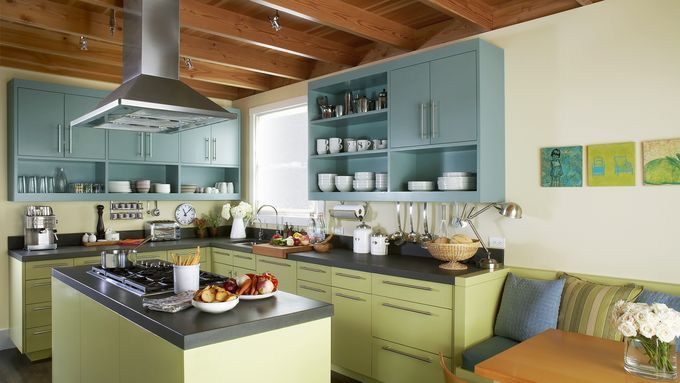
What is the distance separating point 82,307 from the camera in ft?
9.83

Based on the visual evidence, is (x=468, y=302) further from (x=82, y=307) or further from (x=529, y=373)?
(x=82, y=307)

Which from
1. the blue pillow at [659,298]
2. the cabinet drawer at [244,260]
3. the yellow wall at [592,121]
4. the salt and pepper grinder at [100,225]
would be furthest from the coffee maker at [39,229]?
the blue pillow at [659,298]

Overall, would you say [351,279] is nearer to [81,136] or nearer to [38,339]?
[38,339]

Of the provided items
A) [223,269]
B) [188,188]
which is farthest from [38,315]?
[188,188]

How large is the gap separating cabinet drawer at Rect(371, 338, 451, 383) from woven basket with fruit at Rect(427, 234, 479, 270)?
2.09 feet

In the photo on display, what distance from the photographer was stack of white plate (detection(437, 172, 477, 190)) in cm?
358

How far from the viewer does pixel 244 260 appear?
16.3ft

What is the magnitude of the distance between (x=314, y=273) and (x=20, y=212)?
3.06 metres

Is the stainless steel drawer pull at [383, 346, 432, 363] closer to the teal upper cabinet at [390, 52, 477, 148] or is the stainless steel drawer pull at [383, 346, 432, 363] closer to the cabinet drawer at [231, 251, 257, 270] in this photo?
the teal upper cabinet at [390, 52, 477, 148]

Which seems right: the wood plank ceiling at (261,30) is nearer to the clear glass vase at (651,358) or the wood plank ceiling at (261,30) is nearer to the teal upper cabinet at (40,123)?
the teal upper cabinet at (40,123)

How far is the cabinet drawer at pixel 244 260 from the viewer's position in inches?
191

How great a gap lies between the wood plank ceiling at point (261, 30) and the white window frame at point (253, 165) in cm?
28

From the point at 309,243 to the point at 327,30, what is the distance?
1992 mm

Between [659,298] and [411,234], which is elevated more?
[411,234]
